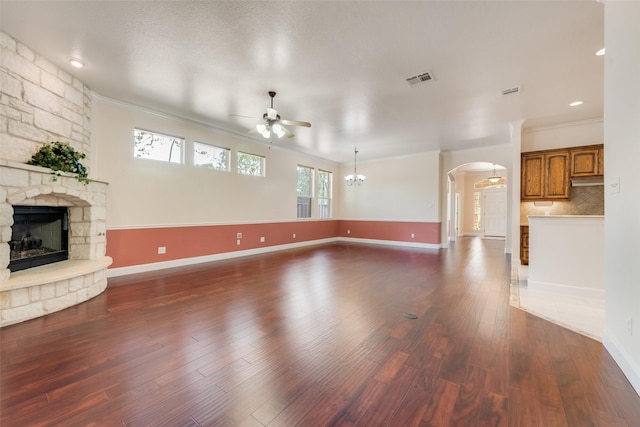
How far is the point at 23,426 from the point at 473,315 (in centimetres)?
359

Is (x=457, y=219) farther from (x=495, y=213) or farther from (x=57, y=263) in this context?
(x=57, y=263)

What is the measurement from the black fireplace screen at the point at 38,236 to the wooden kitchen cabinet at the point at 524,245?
8.03 meters

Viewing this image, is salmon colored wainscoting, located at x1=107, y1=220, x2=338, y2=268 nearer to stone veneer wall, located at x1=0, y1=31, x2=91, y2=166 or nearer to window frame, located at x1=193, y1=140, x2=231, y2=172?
window frame, located at x1=193, y1=140, x2=231, y2=172

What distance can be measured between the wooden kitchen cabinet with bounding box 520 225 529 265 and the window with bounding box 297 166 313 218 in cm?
565

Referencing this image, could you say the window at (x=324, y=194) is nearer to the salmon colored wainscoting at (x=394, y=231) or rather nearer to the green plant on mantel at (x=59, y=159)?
the salmon colored wainscoting at (x=394, y=231)

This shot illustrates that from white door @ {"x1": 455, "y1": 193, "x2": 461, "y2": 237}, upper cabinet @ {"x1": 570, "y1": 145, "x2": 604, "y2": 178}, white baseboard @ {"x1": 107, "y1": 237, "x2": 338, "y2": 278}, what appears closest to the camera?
white baseboard @ {"x1": 107, "y1": 237, "x2": 338, "y2": 278}

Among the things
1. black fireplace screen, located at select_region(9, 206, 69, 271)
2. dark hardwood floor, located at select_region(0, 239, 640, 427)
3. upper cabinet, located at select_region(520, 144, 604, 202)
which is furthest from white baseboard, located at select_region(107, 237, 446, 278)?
upper cabinet, located at select_region(520, 144, 604, 202)

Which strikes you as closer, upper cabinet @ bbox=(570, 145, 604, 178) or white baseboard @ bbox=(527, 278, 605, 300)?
white baseboard @ bbox=(527, 278, 605, 300)

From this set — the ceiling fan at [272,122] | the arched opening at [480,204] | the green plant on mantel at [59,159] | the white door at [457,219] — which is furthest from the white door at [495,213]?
the green plant on mantel at [59,159]

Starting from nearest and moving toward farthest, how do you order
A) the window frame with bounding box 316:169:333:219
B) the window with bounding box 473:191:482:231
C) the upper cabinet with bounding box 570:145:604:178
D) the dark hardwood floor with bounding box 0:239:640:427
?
1. the dark hardwood floor with bounding box 0:239:640:427
2. the upper cabinet with bounding box 570:145:604:178
3. the window frame with bounding box 316:169:333:219
4. the window with bounding box 473:191:482:231

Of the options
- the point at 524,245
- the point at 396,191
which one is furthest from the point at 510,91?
the point at 396,191

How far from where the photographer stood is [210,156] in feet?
18.9

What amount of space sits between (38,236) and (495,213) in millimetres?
14142

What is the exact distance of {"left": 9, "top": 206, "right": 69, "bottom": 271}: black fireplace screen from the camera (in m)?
3.09
